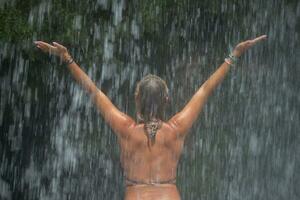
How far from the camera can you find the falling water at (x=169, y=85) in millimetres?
6508

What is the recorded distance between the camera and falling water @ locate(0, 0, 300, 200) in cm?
651

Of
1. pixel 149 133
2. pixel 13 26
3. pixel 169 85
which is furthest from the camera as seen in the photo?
pixel 169 85

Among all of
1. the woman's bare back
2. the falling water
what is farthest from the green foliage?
the woman's bare back

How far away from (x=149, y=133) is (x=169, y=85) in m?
3.19

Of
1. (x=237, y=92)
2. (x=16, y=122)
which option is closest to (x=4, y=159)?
(x=16, y=122)

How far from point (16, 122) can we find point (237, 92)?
7.04ft

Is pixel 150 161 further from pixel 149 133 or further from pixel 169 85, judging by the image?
pixel 169 85

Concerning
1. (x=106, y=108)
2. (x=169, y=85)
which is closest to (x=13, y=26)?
(x=169, y=85)

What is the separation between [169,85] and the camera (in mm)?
6656

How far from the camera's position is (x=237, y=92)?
22.4ft

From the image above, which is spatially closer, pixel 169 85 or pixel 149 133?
pixel 149 133

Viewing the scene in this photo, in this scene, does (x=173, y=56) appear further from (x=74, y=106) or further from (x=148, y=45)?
(x=74, y=106)

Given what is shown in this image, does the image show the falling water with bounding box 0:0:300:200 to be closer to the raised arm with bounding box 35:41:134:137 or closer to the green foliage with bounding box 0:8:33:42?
the green foliage with bounding box 0:8:33:42

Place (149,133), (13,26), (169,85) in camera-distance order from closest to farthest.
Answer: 1. (149,133)
2. (13,26)
3. (169,85)
